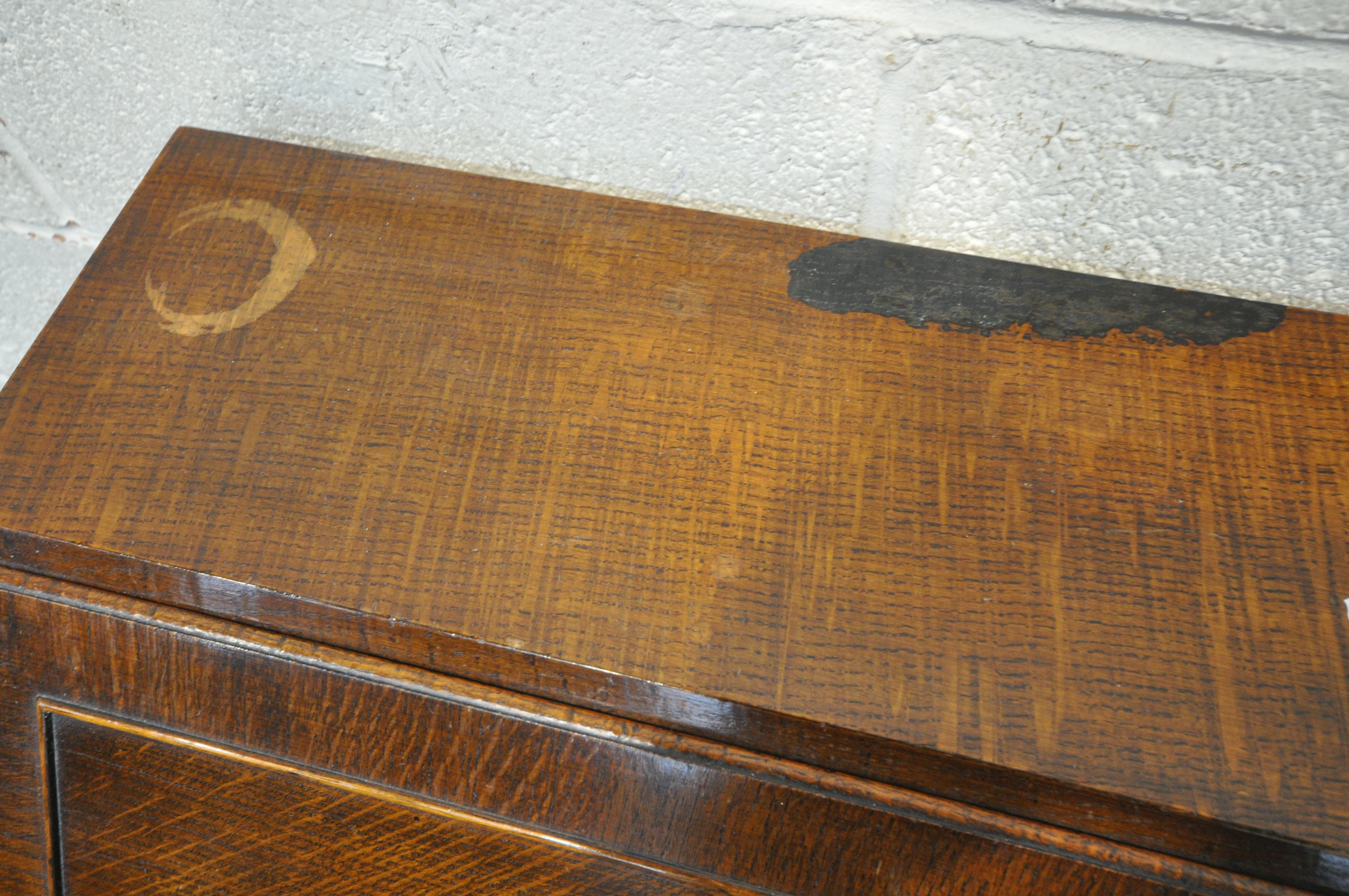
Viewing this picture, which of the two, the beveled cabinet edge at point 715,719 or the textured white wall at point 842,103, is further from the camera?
the textured white wall at point 842,103

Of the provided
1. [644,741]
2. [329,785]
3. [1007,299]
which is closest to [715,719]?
[644,741]

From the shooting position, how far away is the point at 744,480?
0.49 metres

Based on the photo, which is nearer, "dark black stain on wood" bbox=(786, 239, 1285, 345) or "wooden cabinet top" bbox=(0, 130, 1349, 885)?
"wooden cabinet top" bbox=(0, 130, 1349, 885)

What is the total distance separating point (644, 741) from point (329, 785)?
6.6 inches

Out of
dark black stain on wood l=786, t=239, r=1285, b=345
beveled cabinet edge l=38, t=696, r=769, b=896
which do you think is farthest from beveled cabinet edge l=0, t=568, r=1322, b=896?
dark black stain on wood l=786, t=239, r=1285, b=345

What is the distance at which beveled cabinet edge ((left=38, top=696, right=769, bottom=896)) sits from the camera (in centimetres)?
46

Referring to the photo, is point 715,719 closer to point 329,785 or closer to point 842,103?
point 329,785

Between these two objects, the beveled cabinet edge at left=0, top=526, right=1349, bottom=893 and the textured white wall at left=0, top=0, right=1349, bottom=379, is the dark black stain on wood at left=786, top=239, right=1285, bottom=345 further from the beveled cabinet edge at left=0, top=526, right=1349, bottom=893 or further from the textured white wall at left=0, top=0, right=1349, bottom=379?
the beveled cabinet edge at left=0, top=526, right=1349, bottom=893

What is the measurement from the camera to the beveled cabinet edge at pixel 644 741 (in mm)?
420

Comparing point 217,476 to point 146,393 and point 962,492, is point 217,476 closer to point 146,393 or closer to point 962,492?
point 146,393

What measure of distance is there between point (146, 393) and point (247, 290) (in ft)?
0.28

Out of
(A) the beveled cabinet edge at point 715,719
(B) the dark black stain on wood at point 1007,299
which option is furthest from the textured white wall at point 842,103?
(A) the beveled cabinet edge at point 715,719

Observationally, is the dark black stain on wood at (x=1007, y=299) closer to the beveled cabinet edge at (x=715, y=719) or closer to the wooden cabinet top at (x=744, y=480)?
the wooden cabinet top at (x=744, y=480)

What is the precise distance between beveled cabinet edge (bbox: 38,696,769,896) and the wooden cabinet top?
0.07 metres
